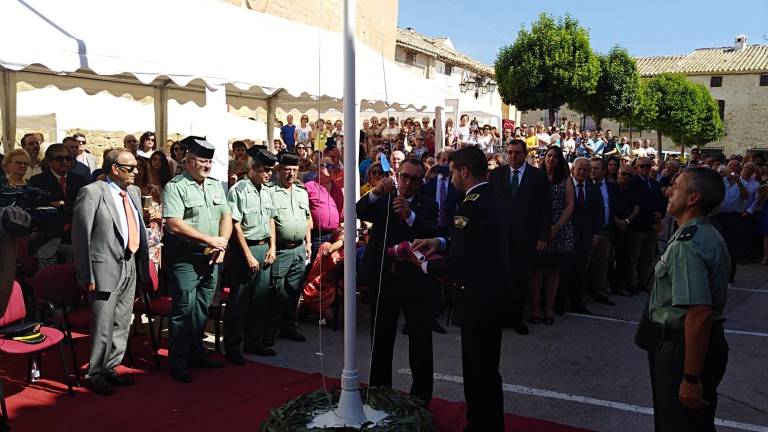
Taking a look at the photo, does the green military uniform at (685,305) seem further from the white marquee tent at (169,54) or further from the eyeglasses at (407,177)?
the white marquee tent at (169,54)

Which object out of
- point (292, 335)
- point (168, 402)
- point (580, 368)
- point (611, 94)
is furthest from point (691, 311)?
point (611, 94)

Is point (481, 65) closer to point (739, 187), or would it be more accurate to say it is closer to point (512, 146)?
point (739, 187)

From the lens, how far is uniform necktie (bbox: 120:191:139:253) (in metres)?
4.90

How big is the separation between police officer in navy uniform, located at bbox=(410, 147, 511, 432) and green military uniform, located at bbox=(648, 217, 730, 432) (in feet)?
3.12

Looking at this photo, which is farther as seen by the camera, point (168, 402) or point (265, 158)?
point (265, 158)

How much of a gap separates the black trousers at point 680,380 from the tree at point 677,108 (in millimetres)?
40898

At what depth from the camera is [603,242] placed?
8.32m

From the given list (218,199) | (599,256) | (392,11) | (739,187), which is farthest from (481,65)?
(218,199)

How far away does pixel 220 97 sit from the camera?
698 cm

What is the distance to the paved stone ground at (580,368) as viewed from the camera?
4.71 meters


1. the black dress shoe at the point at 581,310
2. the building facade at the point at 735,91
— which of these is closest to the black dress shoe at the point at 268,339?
the black dress shoe at the point at 581,310

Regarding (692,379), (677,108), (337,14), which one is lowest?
(692,379)

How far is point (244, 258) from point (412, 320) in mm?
1824

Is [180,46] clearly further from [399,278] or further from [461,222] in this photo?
[461,222]
